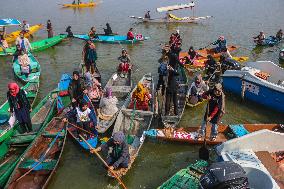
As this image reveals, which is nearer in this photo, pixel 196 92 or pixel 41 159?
pixel 41 159

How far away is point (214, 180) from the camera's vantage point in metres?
7.30

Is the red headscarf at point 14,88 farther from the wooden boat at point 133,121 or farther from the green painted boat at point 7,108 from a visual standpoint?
the wooden boat at point 133,121

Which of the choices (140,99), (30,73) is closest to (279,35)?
(140,99)

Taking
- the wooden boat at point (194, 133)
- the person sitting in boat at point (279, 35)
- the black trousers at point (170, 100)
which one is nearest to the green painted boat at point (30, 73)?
the black trousers at point (170, 100)

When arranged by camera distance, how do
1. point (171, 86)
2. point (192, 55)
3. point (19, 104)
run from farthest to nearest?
point (192, 55) → point (171, 86) → point (19, 104)

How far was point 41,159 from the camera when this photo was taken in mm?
10219

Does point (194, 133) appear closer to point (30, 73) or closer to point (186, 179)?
point (186, 179)

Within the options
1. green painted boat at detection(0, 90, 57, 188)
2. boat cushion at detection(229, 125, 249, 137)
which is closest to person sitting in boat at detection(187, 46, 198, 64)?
boat cushion at detection(229, 125, 249, 137)

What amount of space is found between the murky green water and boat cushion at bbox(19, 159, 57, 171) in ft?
1.94

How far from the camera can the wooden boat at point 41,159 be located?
970 cm

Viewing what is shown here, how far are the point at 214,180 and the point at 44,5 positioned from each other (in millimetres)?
41242

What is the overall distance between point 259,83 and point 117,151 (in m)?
8.00

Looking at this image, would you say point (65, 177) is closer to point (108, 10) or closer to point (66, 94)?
point (66, 94)

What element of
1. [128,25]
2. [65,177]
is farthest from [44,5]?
[65,177]
